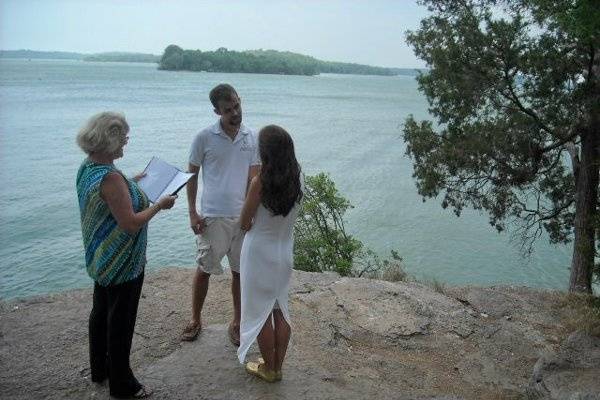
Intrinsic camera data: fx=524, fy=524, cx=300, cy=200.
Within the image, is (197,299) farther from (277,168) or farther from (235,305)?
(277,168)

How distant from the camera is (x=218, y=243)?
4.13 meters

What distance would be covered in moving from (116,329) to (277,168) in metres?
1.52

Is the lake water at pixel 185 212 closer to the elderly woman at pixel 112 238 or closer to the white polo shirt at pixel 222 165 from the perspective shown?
the white polo shirt at pixel 222 165

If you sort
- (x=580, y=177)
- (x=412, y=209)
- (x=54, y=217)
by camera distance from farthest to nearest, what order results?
(x=412, y=209), (x=54, y=217), (x=580, y=177)

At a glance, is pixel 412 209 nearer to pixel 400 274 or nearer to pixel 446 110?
pixel 446 110

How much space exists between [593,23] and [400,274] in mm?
4435

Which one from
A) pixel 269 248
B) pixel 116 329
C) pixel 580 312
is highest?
pixel 269 248

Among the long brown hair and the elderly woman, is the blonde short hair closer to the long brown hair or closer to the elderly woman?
the elderly woman

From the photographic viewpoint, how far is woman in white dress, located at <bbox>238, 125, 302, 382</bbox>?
131 inches

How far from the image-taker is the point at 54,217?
18.0m

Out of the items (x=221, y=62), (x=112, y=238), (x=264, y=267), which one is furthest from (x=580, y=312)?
(x=221, y=62)

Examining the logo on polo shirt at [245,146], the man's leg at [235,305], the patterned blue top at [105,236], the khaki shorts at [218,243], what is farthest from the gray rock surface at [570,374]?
the patterned blue top at [105,236]

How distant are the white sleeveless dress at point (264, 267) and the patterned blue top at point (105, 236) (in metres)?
0.74

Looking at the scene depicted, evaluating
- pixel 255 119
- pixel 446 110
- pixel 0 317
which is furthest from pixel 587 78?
pixel 255 119
